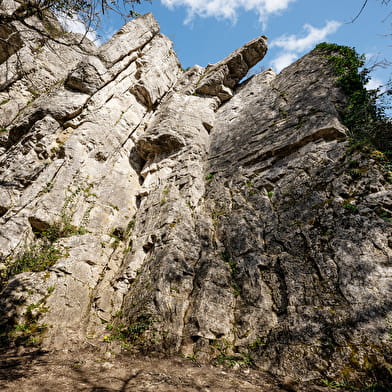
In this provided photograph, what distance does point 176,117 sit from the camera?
39.3ft

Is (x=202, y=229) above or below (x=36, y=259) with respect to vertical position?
above

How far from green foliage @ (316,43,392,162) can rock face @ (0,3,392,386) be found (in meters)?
0.45

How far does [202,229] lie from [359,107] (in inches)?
262

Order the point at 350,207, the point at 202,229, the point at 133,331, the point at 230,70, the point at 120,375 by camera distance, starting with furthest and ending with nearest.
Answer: the point at 230,70 → the point at 202,229 → the point at 350,207 → the point at 133,331 → the point at 120,375

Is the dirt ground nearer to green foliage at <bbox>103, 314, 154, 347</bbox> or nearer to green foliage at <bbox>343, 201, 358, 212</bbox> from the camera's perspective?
green foliage at <bbox>103, 314, 154, 347</bbox>

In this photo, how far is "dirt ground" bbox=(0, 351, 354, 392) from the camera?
3453 mm

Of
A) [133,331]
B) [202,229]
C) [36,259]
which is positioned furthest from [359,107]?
[36,259]

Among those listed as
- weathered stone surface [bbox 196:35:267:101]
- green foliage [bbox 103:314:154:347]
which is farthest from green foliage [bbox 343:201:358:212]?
weathered stone surface [bbox 196:35:267:101]

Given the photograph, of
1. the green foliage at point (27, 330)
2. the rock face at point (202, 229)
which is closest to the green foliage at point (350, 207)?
the rock face at point (202, 229)

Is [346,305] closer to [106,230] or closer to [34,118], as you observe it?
[106,230]

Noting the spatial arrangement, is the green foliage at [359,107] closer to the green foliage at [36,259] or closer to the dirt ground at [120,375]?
the dirt ground at [120,375]

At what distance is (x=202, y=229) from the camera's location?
7.29 meters

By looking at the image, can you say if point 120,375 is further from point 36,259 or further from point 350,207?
point 350,207

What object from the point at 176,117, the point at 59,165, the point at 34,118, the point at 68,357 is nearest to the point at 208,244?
the point at 68,357
